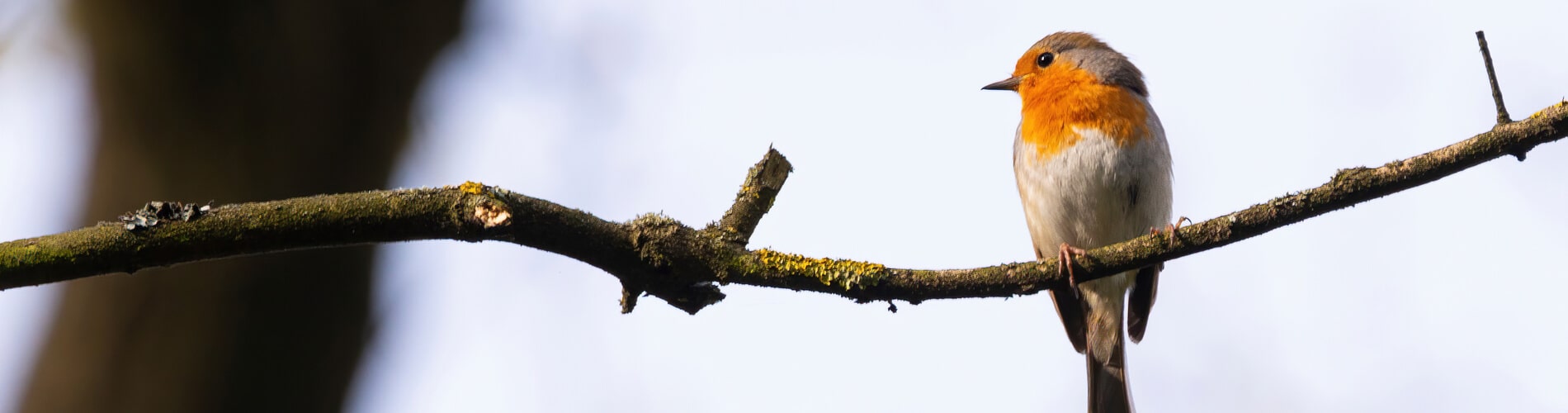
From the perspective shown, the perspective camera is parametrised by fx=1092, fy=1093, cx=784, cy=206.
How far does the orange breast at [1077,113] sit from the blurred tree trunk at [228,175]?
2.72 metres

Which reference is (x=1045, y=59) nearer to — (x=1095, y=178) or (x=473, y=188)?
(x=1095, y=178)

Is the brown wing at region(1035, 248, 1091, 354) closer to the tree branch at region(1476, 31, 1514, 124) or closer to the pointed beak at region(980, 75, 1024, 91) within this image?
the pointed beak at region(980, 75, 1024, 91)

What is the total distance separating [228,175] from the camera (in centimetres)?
321

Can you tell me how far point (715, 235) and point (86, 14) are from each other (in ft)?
7.59

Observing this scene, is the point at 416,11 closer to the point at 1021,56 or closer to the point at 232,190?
the point at 232,190

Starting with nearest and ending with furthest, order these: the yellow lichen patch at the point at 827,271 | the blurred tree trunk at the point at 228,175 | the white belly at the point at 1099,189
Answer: the yellow lichen patch at the point at 827,271 → the blurred tree trunk at the point at 228,175 → the white belly at the point at 1099,189

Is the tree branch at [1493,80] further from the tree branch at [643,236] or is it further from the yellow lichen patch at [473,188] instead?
the yellow lichen patch at [473,188]

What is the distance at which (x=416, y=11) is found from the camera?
12.5 feet

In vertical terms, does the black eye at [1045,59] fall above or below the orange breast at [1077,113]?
above

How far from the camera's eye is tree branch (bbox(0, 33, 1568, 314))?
6.29 ft

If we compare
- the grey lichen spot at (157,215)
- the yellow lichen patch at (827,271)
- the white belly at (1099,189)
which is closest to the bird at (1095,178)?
the white belly at (1099,189)

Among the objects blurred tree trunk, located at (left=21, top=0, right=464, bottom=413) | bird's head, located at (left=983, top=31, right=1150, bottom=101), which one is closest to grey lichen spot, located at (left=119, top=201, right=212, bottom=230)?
blurred tree trunk, located at (left=21, top=0, right=464, bottom=413)

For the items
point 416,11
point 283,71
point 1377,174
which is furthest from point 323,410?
point 1377,174

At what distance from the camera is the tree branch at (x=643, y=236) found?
1.92 meters
